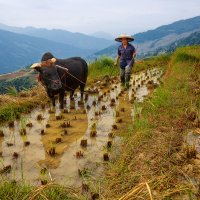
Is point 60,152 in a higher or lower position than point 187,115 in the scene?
lower

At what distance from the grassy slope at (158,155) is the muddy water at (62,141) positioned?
1.65 ft

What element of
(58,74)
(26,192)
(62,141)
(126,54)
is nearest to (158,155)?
(26,192)

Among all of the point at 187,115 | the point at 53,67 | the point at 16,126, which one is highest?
the point at 53,67

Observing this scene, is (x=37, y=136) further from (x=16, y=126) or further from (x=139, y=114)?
(x=139, y=114)

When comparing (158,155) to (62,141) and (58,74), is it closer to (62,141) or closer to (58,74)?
(62,141)

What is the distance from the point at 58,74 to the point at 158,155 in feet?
18.2

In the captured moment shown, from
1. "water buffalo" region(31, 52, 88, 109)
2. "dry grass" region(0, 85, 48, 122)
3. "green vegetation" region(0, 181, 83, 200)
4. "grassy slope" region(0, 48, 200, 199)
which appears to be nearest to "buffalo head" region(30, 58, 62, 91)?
"water buffalo" region(31, 52, 88, 109)

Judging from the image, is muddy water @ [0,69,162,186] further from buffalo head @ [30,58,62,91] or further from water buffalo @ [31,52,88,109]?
buffalo head @ [30,58,62,91]

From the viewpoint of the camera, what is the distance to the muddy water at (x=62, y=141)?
5.51 meters

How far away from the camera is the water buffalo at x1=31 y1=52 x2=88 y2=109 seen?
31.8 ft

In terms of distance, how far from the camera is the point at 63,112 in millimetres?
9570

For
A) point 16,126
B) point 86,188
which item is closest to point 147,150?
point 86,188

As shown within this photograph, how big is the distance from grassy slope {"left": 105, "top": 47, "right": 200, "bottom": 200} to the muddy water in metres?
0.50

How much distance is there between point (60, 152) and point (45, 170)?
0.99m
